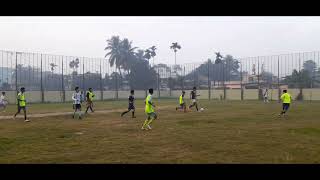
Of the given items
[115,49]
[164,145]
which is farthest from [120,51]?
[164,145]

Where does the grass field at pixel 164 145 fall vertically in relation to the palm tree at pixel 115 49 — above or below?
below

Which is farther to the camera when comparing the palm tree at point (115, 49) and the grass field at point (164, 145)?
the palm tree at point (115, 49)

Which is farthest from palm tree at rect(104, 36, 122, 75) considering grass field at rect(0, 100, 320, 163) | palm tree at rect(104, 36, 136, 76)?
grass field at rect(0, 100, 320, 163)

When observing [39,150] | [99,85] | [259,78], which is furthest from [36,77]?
[39,150]

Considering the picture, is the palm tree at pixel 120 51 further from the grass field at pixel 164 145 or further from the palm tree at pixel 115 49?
the grass field at pixel 164 145

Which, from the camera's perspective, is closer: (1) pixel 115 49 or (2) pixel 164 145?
(2) pixel 164 145

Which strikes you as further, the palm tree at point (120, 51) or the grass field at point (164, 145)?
the palm tree at point (120, 51)

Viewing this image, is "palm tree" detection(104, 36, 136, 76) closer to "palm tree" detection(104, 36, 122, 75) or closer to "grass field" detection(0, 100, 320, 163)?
"palm tree" detection(104, 36, 122, 75)

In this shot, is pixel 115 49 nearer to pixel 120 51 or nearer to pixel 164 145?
pixel 120 51

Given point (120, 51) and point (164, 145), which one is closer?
point (164, 145)

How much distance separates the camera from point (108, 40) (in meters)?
95.8

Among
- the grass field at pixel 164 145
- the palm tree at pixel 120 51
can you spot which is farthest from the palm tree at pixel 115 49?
the grass field at pixel 164 145
